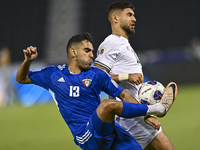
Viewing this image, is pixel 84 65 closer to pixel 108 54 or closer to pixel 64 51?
pixel 108 54

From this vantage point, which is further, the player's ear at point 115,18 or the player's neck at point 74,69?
the player's ear at point 115,18

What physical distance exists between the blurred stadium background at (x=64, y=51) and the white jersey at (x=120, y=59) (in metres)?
3.20

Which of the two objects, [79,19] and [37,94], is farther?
[79,19]

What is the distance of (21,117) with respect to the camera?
11.1 meters

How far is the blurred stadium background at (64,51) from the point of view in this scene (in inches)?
354

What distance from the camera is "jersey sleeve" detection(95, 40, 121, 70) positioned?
429 cm

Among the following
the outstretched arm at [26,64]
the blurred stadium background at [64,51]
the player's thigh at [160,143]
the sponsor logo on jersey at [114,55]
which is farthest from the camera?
the blurred stadium background at [64,51]

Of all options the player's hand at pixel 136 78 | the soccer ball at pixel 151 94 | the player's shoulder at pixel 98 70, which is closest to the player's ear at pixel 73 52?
the player's shoulder at pixel 98 70

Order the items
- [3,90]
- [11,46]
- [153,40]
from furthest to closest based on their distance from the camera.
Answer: [11,46]
[153,40]
[3,90]

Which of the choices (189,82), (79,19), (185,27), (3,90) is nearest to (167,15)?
(185,27)

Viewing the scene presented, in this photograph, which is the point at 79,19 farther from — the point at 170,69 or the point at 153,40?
the point at 170,69

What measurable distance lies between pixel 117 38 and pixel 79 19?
15770 mm

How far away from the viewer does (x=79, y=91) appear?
12.6 ft

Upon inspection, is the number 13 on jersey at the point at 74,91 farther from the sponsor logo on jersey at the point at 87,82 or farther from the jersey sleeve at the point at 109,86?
the jersey sleeve at the point at 109,86
